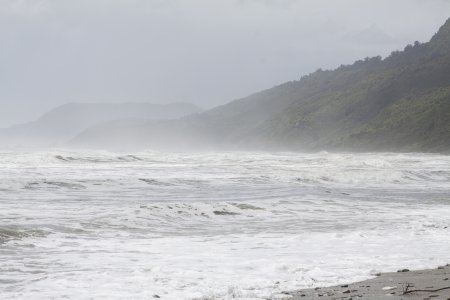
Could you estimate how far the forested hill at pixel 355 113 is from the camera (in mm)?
83250

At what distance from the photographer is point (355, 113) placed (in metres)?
107

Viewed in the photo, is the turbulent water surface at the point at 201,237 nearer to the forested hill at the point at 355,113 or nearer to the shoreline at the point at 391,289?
the shoreline at the point at 391,289

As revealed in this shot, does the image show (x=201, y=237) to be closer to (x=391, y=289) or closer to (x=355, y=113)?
(x=391, y=289)

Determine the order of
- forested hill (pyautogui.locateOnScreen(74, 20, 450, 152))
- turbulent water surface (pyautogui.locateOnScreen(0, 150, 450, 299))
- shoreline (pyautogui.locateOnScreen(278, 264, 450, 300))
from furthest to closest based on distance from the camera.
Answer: forested hill (pyautogui.locateOnScreen(74, 20, 450, 152)) < turbulent water surface (pyautogui.locateOnScreen(0, 150, 450, 299)) < shoreline (pyautogui.locateOnScreen(278, 264, 450, 300))

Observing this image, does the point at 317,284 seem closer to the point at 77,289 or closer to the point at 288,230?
the point at 77,289

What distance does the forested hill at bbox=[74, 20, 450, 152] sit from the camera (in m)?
83.2

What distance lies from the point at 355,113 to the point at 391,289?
103 metres

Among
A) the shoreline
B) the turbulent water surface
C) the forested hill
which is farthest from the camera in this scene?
the forested hill

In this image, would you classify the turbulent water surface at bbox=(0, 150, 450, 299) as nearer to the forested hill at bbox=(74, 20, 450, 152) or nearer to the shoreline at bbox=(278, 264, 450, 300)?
the shoreline at bbox=(278, 264, 450, 300)

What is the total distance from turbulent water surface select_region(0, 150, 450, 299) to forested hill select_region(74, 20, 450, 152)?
56222 millimetres

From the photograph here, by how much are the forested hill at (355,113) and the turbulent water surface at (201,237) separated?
56.2 meters

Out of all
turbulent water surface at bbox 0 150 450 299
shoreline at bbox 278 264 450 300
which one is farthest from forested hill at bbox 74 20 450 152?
shoreline at bbox 278 264 450 300

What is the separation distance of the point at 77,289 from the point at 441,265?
5001mm

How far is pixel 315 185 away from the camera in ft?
83.0
